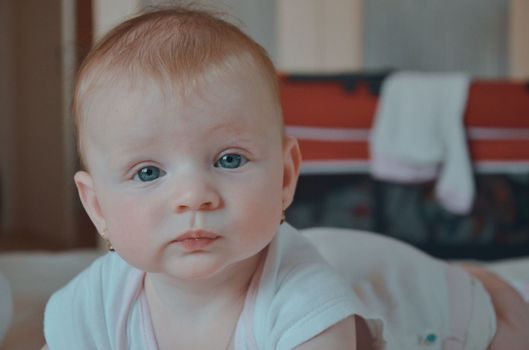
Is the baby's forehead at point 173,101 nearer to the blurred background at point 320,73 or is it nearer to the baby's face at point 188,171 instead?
the baby's face at point 188,171

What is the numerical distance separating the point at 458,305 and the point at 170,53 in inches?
19.6

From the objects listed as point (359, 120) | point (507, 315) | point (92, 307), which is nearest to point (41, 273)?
point (92, 307)

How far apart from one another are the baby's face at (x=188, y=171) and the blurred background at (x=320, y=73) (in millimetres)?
400

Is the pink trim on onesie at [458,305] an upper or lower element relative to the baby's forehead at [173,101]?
lower

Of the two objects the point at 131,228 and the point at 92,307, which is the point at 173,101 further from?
the point at 92,307

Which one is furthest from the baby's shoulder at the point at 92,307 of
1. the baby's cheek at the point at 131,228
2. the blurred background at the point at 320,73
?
the blurred background at the point at 320,73

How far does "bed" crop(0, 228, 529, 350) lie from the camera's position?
34.9 inches

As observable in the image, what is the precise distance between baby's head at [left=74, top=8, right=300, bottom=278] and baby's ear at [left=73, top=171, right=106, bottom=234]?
0.03 meters

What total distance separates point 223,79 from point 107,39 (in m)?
0.13

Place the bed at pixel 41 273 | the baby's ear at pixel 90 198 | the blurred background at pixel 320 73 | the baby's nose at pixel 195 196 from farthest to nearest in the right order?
the blurred background at pixel 320 73
the bed at pixel 41 273
the baby's ear at pixel 90 198
the baby's nose at pixel 195 196

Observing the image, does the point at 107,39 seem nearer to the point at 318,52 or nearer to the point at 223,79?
the point at 223,79

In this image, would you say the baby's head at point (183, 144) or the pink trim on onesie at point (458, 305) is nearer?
the baby's head at point (183, 144)

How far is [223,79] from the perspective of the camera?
2.15ft

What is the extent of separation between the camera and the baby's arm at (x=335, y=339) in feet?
2.19
